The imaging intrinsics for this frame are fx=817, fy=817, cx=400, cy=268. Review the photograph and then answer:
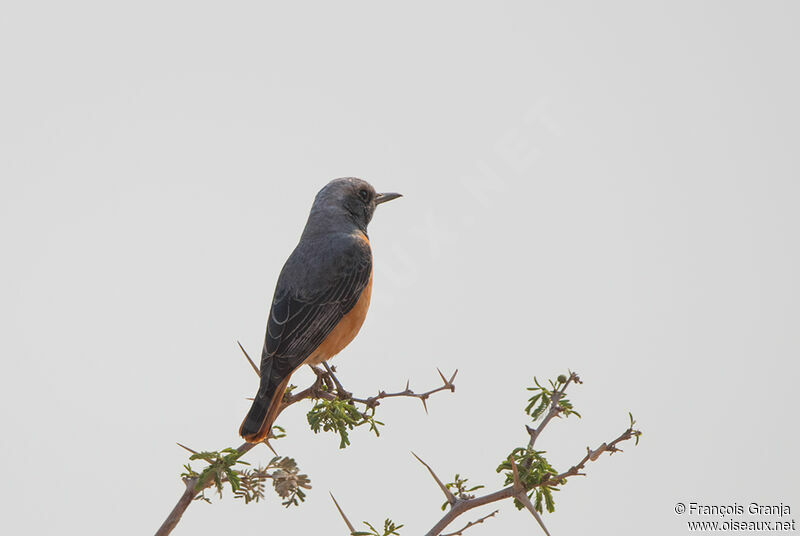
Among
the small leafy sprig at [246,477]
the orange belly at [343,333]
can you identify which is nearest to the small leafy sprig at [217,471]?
the small leafy sprig at [246,477]

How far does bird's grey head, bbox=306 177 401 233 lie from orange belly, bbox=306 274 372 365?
105 centimetres

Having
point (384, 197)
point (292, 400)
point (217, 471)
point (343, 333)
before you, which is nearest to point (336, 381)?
point (343, 333)

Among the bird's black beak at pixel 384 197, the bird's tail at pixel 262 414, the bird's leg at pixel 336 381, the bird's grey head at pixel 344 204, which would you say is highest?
the bird's black beak at pixel 384 197

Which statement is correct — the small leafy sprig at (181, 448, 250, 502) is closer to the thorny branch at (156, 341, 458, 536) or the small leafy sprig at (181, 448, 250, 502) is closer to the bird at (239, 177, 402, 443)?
the thorny branch at (156, 341, 458, 536)

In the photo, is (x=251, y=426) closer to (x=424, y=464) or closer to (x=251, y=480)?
(x=251, y=480)

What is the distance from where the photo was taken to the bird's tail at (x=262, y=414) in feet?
19.4

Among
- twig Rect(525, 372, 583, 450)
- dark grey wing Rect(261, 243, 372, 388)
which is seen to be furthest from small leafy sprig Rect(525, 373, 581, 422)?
dark grey wing Rect(261, 243, 372, 388)

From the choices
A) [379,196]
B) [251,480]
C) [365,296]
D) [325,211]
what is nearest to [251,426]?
[251,480]

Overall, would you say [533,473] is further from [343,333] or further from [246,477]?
[343,333]

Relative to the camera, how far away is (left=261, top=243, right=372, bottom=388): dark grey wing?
277 inches

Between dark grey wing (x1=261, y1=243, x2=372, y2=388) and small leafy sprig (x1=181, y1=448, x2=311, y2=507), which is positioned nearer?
small leafy sprig (x1=181, y1=448, x2=311, y2=507)

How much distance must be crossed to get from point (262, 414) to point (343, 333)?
167 centimetres

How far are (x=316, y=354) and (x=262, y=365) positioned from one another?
0.70 metres

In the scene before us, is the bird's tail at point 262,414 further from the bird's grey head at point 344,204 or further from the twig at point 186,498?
the bird's grey head at point 344,204
